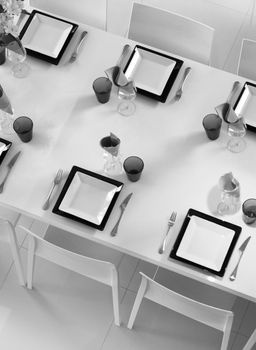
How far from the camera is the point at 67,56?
125 inches

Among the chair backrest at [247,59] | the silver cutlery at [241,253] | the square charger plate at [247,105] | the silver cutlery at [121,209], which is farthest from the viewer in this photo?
the chair backrest at [247,59]

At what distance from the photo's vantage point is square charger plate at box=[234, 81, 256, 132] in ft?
9.79

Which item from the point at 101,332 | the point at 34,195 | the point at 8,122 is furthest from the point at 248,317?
the point at 8,122

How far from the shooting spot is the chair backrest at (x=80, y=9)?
3.46 meters

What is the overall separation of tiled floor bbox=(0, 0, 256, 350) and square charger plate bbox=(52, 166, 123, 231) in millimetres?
452

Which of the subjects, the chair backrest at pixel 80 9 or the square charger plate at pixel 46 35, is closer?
the square charger plate at pixel 46 35

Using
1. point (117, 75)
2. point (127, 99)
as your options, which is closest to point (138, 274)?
point (127, 99)

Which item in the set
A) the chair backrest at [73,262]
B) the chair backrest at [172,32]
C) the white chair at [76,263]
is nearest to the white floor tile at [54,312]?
the white chair at [76,263]

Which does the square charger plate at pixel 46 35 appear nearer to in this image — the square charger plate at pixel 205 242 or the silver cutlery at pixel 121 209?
the silver cutlery at pixel 121 209

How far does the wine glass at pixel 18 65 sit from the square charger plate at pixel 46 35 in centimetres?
7

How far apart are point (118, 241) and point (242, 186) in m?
0.60

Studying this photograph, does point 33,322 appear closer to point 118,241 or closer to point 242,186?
point 118,241

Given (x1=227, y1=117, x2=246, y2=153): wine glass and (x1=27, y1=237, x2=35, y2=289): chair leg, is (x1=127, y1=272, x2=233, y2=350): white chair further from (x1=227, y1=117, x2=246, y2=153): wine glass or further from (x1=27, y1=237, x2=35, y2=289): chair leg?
(x1=227, y1=117, x2=246, y2=153): wine glass

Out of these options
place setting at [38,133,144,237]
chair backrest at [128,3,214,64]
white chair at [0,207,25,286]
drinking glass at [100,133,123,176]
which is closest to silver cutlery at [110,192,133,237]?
place setting at [38,133,144,237]
